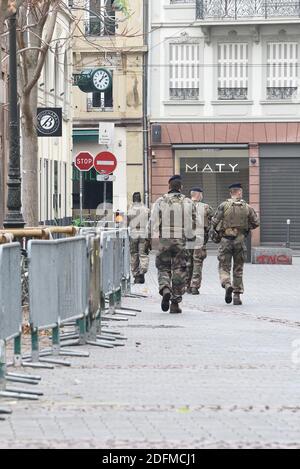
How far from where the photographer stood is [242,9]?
5019 centimetres

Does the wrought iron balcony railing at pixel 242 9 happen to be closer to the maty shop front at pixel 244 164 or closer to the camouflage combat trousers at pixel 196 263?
the maty shop front at pixel 244 164

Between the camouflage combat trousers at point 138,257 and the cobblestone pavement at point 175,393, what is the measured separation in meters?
9.88

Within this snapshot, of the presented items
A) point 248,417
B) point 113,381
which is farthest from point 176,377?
point 248,417

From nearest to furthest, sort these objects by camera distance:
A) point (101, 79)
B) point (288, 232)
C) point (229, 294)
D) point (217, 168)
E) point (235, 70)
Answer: point (229, 294)
point (101, 79)
point (288, 232)
point (217, 168)
point (235, 70)

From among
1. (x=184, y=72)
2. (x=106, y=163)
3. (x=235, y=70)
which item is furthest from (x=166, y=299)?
(x=184, y=72)

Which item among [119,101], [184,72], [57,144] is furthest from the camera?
[119,101]

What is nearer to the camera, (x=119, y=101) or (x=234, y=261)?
(x=234, y=261)

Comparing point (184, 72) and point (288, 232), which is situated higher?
point (184, 72)

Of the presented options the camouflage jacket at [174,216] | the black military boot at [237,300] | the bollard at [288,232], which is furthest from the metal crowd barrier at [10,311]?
the bollard at [288,232]

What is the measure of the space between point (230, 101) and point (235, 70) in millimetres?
1027

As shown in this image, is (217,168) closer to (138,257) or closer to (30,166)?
(138,257)

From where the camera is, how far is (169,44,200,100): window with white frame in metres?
51.3

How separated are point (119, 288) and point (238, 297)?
2773mm

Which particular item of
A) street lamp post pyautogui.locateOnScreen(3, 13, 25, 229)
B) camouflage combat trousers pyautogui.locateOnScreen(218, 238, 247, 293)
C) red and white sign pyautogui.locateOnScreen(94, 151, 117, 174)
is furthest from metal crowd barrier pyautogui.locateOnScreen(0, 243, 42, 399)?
red and white sign pyautogui.locateOnScreen(94, 151, 117, 174)
